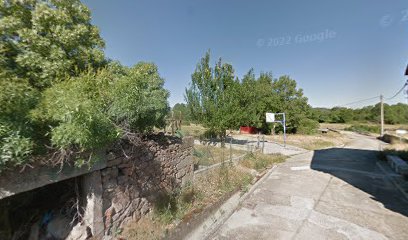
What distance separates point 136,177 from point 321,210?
4890mm

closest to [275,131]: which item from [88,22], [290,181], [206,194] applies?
[290,181]

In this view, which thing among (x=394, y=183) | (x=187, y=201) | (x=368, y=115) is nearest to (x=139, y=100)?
(x=187, y=201)

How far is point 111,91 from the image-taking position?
3094mm

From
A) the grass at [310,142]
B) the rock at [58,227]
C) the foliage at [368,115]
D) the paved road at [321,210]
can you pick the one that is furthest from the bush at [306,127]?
the rock at [58,227]

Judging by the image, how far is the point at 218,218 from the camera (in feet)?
16.0

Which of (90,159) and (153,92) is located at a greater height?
(153,92)

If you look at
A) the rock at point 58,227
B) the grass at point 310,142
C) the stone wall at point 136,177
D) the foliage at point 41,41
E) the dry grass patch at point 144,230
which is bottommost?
the grass at point 310,142

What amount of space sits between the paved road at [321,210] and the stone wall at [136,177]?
1720 mm

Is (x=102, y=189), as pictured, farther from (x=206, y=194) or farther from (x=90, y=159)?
(x=206, y=194)

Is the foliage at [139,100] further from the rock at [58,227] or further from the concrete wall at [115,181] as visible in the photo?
the rock at [58,227]

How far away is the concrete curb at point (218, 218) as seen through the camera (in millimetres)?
4262

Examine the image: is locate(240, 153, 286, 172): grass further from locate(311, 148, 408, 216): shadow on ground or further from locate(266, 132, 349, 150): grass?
locate(266, 132, 349, 150): grass

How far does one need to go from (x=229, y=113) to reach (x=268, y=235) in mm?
9298

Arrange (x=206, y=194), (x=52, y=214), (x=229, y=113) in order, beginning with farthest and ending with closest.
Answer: (x=229, y=113) → (x=206, y=194) → (x=52, y=214)
